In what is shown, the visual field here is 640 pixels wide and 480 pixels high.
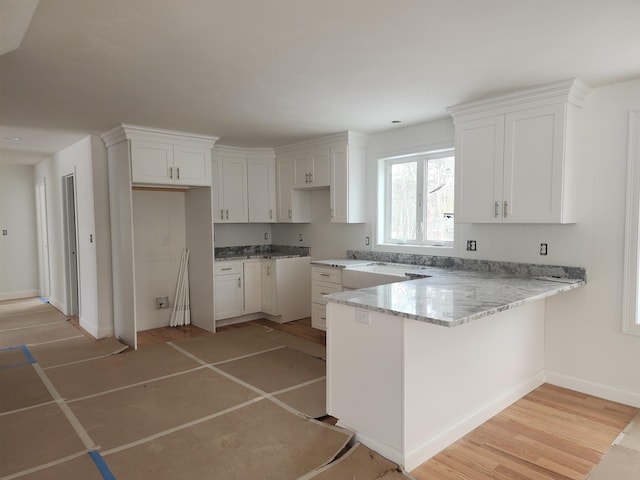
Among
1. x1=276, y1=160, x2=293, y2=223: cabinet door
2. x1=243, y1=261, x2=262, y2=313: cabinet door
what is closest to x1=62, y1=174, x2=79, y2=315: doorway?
x1=243, y1=261, x2=262, y2=313: cabinet door

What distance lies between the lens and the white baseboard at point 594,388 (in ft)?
9.96

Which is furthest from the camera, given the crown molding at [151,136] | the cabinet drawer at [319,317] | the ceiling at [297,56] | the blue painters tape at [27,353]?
the cabinet drawer at [319,317]

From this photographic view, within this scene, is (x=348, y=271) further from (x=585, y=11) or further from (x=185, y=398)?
(x=585, y=11)

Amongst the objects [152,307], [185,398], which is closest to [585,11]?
[185,398]

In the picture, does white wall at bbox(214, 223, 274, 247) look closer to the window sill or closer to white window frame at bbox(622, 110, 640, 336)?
the window sill

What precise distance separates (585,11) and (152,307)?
5150mm

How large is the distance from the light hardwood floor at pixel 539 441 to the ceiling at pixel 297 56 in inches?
94.2

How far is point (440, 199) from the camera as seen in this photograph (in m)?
4.28

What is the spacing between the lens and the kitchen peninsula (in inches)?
90.3

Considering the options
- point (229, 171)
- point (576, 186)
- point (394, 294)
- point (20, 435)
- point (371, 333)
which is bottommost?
point (20, 435)

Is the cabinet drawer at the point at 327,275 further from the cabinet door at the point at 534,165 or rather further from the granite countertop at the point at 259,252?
the cabinet door at the point at 534,165

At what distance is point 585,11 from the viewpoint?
1.97 meters

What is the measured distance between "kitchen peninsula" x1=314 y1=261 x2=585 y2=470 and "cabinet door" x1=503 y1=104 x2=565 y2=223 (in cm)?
56

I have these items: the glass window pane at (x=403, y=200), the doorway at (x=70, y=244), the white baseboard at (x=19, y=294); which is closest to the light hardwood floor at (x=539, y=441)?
the glass window pane at (x=403, y=200)
